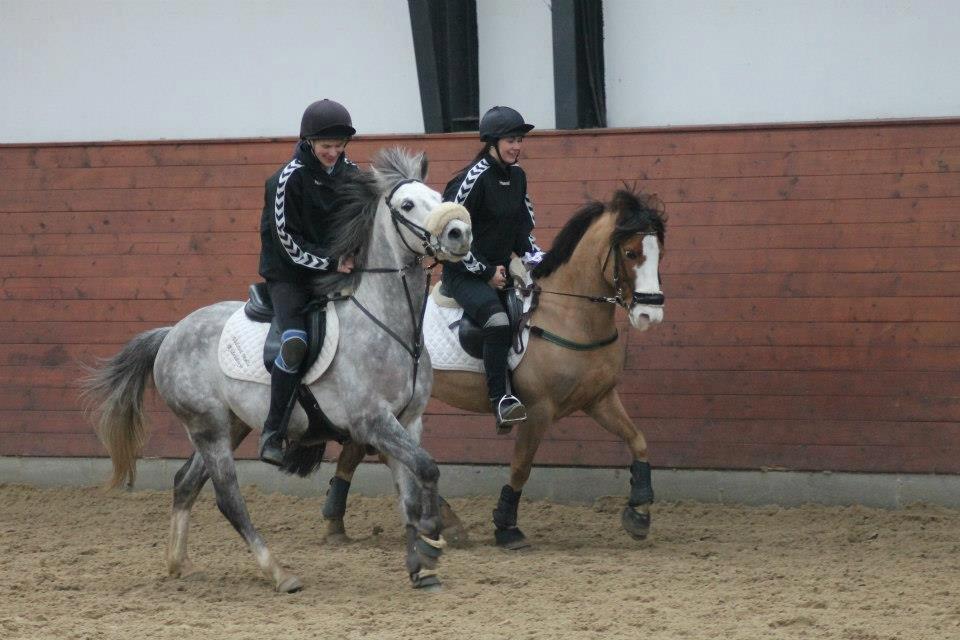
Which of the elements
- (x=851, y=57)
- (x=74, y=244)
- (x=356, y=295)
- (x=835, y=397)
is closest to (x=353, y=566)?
(x=356, y=295)

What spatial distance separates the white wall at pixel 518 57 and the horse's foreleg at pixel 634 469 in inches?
92.2

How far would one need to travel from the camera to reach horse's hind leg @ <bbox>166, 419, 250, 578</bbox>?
6.75 meters

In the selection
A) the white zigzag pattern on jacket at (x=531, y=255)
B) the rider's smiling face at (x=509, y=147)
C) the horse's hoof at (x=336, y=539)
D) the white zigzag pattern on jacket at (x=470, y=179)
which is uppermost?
the rider's smiling face at (x=509, y=147)

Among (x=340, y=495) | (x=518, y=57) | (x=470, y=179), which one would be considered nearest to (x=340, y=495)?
(x=340, y=495)

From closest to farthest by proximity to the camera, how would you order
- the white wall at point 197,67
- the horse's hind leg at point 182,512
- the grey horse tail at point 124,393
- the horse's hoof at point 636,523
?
the horse's hind leg at point 182,512
the grey horse tail at point 124,393
the horse's hoof at point 636,523
the white wall at point 197,67

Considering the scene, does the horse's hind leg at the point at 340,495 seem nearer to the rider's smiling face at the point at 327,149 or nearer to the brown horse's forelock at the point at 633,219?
the brown horse's forelock at the point at 633,219

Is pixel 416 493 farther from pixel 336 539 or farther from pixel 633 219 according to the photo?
pixel 633 219

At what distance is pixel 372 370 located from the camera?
6.03 metres

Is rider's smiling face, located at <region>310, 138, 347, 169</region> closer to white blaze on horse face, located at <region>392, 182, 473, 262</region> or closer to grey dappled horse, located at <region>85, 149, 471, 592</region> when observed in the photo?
grey dappled horse, located at <region>85, 149, 471, 592</region>

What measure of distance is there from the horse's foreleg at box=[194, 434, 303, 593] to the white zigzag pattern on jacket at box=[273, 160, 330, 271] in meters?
1.13

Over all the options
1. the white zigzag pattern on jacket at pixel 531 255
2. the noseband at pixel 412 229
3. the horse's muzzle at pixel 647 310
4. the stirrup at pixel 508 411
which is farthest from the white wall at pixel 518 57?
the noseband at pixel 412 229

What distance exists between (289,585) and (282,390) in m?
0.98

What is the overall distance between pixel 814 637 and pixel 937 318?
3.62 m

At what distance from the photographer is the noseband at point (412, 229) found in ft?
18.9
